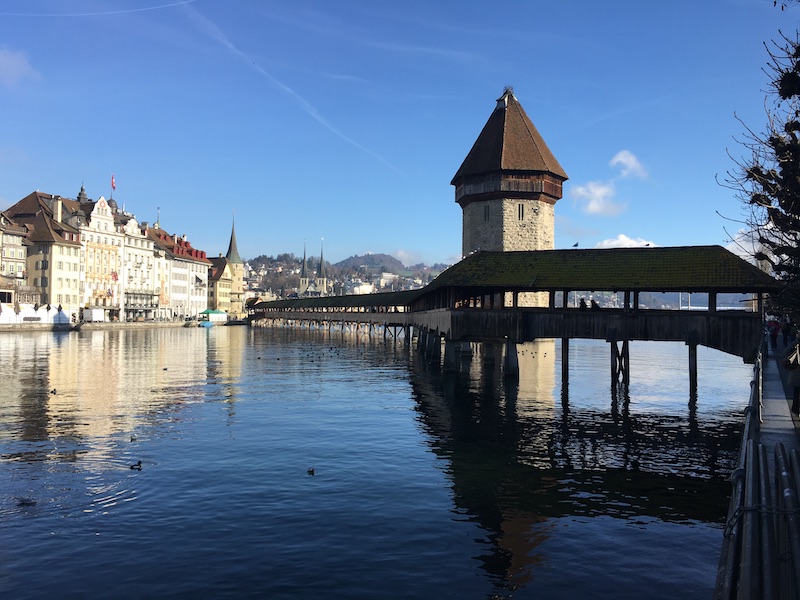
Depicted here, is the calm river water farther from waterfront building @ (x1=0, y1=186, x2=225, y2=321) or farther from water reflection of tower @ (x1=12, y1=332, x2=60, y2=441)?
waterfront building @ (x1=0, y1=186, x2=225, y2=321)

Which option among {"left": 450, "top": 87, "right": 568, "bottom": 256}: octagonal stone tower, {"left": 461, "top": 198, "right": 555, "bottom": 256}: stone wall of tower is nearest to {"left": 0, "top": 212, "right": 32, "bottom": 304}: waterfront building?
{"left": 450, "top": 87, "right": 568, "bottom": 256}: octagonal stone tower

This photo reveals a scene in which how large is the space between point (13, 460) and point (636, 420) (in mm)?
19509

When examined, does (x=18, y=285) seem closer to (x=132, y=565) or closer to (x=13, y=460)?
(x=13, y=460)

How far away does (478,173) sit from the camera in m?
62.9

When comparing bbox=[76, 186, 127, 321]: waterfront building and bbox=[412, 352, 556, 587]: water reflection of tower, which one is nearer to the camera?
bbox=[412, 352, 556, 587]: water reflection of tower

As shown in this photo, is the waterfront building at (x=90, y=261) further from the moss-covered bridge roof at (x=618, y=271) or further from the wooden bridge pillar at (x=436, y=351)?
the moss-covered bridge roof at (x=618, y=271)

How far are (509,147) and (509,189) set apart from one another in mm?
4226

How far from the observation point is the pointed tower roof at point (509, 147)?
61750 millimetres

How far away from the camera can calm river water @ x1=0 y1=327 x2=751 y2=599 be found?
10.0 m

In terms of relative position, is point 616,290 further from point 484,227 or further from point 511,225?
point 484,227

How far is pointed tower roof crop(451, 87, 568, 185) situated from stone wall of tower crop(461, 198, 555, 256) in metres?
3.11

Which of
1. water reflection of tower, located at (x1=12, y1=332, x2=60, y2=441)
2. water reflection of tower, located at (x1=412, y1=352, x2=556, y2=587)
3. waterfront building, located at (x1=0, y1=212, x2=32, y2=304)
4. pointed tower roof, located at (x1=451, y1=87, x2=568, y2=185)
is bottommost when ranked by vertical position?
water reflection of tower, located at (x1=412, y1=352, x2=556, y2=587)

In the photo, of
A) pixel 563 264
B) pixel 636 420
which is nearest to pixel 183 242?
pixel 563 264

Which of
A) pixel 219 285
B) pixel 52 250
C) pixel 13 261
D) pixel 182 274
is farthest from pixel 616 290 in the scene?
pixel 219 285
